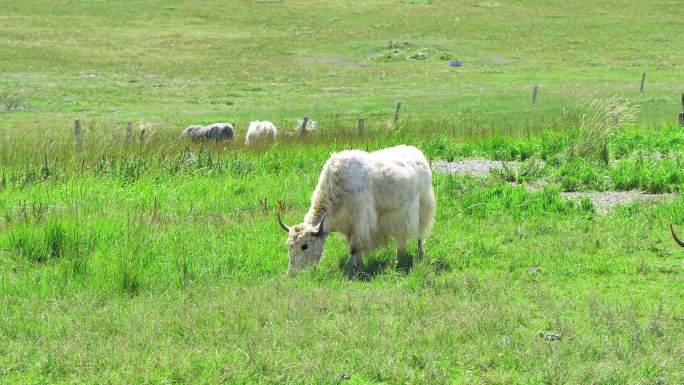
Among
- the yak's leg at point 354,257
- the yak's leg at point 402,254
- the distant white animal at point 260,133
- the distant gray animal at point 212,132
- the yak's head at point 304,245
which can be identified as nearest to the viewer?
the yak's head at point 304,245

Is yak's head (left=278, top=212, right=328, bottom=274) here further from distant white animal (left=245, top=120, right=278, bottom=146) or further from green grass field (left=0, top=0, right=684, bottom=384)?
distant white animal (left=245, top=120, right=278, bottom=146)

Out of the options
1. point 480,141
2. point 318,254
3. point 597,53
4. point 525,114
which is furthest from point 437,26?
point 318,254

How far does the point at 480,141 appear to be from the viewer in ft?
60.6

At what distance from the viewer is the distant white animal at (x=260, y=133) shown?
19373 mm

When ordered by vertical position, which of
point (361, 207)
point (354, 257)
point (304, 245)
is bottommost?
point (354, 257)

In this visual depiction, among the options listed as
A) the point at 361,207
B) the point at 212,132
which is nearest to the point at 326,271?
the point at 361,207

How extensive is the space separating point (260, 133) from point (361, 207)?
1156 cm

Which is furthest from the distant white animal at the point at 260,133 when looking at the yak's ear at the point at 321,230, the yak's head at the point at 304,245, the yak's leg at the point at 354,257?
the yak's head at the point at 304,245

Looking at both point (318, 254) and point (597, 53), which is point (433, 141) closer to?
point (318, 254)

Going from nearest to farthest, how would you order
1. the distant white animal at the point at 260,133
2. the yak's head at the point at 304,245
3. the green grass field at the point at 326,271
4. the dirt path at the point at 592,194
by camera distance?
the green grass field at the point at 326,271 < the yak's head at the point at 304,245 < the dirt path at the point at 592,194 < the distant white animal at the point at 260,133

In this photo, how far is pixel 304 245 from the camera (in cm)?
918

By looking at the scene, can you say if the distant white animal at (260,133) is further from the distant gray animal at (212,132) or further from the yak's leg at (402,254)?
the yak's leg at (402,254)

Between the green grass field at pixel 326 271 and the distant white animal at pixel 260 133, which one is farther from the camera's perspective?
the distant white animal at pixel 260 133

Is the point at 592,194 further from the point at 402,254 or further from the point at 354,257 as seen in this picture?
the point at 354,257
